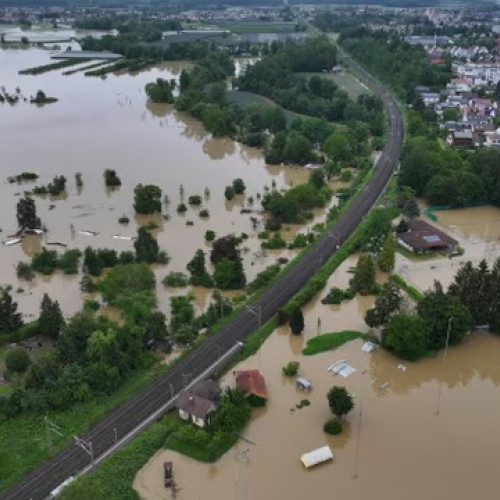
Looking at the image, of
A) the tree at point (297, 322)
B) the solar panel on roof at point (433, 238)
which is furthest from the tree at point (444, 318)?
the solar panel on roof at point (433, 238)

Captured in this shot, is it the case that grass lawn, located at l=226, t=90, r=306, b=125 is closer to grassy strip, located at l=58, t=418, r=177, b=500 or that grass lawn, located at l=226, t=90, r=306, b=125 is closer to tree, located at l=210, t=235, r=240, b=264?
tree, located at l=210, t=235, r=240, b=264

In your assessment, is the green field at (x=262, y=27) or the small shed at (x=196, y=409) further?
the green field at (x=262, y=27)

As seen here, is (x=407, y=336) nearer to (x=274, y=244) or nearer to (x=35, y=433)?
(x=274, y=244)

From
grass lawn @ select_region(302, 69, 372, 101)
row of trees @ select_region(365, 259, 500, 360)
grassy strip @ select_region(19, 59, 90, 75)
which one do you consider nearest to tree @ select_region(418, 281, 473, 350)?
row of trees @ select_region(365, 259, 500, 360)

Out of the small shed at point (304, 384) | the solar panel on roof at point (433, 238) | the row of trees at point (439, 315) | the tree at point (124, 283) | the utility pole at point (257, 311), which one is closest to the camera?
the small shed at point (304, 384)

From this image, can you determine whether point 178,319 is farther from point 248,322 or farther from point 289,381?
point 289,381

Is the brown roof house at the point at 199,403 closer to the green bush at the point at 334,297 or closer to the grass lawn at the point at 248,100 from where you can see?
the green bush at the point at 334,297

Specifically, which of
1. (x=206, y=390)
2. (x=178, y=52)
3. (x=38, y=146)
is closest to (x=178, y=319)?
(x=206, y=390)

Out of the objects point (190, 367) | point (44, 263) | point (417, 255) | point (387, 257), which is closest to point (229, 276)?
point (190, 367)
